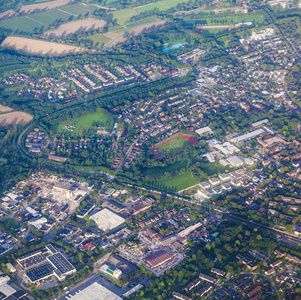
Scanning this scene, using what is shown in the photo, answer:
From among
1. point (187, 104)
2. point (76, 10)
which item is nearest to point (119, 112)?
point (187, 104)

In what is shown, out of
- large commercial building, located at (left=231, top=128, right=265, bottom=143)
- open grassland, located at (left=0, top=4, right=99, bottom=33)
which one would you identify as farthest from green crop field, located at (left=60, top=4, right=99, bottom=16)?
large commercial building, located at (left=231, top=128, right=265, bottom=143)

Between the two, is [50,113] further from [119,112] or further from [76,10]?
[76,10]

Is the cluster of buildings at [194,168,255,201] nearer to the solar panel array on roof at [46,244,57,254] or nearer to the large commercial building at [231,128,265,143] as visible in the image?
the large commercial building at [231,128,265,143]

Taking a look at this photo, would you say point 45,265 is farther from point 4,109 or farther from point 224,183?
point 4,109

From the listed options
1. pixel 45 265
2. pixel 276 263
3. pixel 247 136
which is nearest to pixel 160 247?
pixel 276 263

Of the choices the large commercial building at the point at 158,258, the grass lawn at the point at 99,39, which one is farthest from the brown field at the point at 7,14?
the large commercial building at the point at 158,258

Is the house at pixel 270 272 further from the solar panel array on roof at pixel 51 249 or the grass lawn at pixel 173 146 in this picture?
the grass lawn at pixel 173 146
